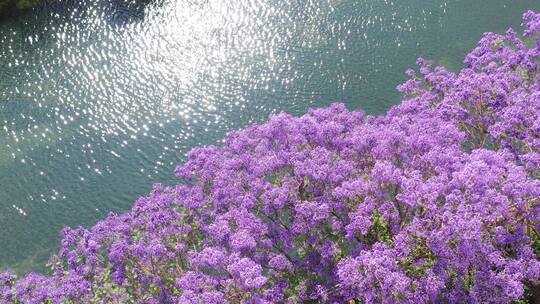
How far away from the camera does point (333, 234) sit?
1902 centimetres

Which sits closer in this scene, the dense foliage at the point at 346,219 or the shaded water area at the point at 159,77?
the dense foliage at the point at 346,219

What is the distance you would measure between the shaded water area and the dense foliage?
11.8 meters

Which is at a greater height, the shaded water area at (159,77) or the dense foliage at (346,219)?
the shaded water area at (159,77)

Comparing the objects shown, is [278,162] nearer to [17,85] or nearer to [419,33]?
[419,33]

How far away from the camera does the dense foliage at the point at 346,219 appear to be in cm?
1520

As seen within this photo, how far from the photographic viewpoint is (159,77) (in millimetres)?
41156

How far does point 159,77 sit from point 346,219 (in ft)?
86.5

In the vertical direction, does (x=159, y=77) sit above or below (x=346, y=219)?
above

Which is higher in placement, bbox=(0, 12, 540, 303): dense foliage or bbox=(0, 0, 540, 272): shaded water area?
bbox=(0, 0, 540, 272): shaded water area

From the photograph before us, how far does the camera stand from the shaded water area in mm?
33406

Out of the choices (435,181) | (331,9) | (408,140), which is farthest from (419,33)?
(435,181)

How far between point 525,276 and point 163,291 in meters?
11.7

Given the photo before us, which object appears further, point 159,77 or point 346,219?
point 159,77

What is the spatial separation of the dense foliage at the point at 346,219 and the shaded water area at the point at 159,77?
11.8m
